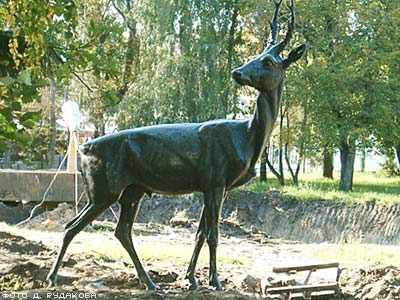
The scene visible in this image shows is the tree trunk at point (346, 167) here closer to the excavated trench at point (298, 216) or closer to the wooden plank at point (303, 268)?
the excavated trench at point (298, 216)

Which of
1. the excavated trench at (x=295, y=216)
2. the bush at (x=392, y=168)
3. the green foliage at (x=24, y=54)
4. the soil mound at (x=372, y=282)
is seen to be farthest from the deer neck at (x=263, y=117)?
the bush at (x=392, y=168)

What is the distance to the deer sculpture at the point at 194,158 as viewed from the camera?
6137 millimetres

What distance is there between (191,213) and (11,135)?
63.3 feet

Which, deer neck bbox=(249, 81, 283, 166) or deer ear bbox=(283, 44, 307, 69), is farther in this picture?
deer neck bbox=(249, 81, 283, 166)

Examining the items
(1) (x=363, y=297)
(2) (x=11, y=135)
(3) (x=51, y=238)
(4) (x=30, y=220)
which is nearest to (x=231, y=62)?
→ (4) (x=30, y=220)

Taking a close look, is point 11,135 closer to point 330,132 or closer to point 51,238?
point 51,238

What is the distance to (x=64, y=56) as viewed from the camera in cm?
556

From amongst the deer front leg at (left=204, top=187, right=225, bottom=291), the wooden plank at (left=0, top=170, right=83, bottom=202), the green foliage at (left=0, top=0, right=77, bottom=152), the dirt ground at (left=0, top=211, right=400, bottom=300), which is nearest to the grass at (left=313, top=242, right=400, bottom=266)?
the dirt ground at (left=0, top=211, right=400, bottom=300)

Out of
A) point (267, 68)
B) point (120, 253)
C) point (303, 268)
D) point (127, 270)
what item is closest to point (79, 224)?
point (127, 270)

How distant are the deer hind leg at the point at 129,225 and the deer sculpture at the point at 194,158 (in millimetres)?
10

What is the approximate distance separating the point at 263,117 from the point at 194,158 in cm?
75

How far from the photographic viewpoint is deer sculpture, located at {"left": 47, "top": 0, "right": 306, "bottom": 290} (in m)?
6.14

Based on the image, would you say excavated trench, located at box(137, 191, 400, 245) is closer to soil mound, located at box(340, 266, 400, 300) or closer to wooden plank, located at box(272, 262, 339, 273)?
soil mound, located at box(340, 266, 400, 300)

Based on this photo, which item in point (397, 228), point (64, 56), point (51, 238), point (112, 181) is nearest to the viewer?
point (64, 56)
